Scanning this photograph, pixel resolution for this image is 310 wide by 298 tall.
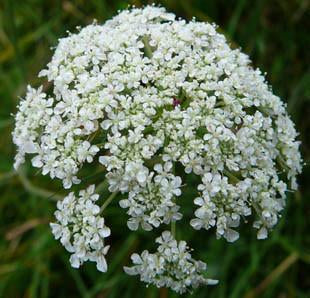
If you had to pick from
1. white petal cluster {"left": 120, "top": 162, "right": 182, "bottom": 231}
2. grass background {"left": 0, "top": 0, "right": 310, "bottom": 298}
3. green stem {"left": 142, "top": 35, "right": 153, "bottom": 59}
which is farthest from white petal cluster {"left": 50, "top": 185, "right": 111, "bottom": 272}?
grass background {"left": 0, "top": 0, "right": 310, "bottom": 298}

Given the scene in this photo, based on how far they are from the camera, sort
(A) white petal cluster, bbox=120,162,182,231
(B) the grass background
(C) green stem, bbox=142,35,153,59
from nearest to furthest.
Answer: (A) white petal cluster, bbox=120,162,182,231 < (C) green stem, bbox=142,35,153,59 < (B) the grass background

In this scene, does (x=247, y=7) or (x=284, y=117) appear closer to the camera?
(x=284, y=117)

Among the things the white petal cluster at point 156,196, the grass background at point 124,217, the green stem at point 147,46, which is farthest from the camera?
the grass background at point 124,217

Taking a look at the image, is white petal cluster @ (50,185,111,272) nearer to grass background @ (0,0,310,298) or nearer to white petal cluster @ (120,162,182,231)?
white petal cluster @ (120,162,182,231)

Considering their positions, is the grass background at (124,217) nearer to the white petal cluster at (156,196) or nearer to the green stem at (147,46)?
the green stem at (147,46)

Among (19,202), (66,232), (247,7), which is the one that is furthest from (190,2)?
(66,232)

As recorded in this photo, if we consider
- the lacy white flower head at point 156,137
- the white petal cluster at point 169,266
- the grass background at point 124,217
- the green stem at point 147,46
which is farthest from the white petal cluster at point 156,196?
the grass background at point 124,217

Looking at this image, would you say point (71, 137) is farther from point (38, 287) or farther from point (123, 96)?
point (38, 287)
